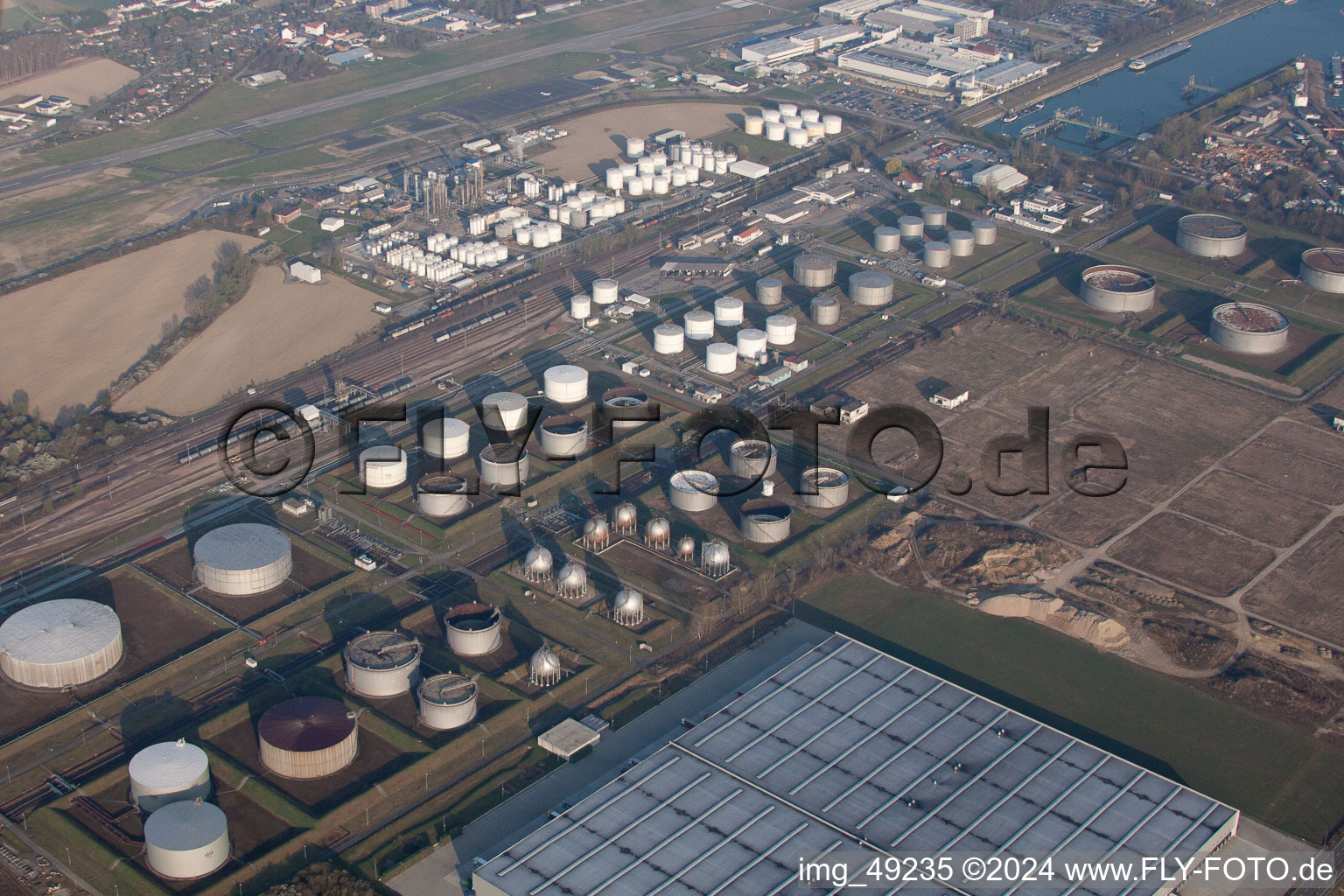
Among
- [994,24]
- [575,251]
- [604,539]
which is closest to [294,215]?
[575,251]

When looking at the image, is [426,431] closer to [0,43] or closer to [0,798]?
[0,798]

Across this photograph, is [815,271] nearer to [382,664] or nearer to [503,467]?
[503,467]

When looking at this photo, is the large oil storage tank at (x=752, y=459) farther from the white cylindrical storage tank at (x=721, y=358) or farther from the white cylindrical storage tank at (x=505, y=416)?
the white cylindrical storage tank at (x=505, y=416)

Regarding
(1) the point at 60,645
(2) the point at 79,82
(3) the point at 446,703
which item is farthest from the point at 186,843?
(2) the point at 79,82

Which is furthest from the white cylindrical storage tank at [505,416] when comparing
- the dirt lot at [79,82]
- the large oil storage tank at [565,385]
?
the dirt lot at [79,82]

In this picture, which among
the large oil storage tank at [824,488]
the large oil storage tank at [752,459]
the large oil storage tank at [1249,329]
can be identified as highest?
the large oil storage tank at [752,459]

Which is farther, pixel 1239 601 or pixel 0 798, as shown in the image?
pixel 1239 601

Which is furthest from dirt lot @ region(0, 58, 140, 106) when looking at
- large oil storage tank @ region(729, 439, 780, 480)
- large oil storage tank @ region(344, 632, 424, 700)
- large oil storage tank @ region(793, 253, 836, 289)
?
large oil storage tank @ region(344, 632, 424, 700)
